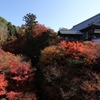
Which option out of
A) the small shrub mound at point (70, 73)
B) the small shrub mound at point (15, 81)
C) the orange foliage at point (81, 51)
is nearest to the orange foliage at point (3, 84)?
the small shrub mound at point (15, 81)

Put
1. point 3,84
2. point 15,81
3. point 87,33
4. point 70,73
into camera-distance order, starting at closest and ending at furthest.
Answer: point 3,84
point 70,73
point 15,81
point 87,33

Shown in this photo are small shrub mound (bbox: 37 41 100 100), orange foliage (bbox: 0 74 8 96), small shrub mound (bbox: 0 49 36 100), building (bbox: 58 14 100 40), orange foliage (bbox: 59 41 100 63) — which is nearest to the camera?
small shrub mound (bbox: 37 41 100 100)

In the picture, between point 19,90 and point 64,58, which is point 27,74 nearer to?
point 19,90

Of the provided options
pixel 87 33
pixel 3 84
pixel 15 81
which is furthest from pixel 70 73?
pixel 87 33

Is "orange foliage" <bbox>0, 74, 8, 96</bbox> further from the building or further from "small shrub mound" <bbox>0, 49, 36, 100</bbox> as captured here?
the building

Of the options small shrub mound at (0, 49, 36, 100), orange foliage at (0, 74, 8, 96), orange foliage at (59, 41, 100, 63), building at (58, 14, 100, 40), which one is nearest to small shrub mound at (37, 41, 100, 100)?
orange foliage at (59, 41, 100, 63)

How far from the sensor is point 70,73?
16844 millimetres

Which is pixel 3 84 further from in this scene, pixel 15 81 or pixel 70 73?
pixel 70 73

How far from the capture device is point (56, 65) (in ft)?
59.2

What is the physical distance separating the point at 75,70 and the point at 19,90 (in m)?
5.73

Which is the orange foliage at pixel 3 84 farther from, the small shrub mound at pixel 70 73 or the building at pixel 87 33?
the building at pixel 87 33

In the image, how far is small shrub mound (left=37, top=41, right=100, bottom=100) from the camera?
47.4ft

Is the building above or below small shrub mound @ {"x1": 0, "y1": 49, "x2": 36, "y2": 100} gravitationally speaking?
above

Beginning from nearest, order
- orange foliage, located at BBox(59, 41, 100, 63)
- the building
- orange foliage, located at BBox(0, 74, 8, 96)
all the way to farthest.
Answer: orange foliage, located at BBox(0, 74, 8, 96) < orange foliage, located at BBox(59, 41, 100, 63) < the building
